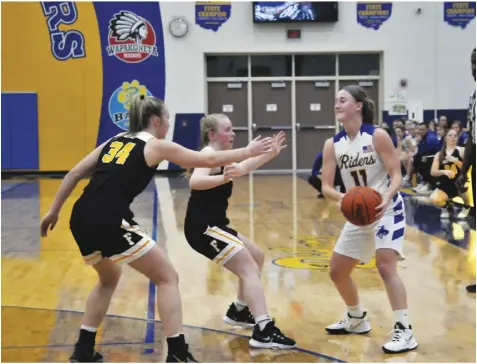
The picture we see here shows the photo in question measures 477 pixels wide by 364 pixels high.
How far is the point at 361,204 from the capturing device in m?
4.24

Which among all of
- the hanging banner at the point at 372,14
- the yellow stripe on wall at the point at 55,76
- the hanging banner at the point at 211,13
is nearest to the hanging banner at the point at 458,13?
the hanging banner at the point at 372,14

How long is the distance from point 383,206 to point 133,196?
147 cm

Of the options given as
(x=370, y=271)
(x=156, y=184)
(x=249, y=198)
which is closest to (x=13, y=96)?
(x=156, y=184)

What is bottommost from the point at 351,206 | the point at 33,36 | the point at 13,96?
the point at 351,206

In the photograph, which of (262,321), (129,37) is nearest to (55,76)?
(129,37)

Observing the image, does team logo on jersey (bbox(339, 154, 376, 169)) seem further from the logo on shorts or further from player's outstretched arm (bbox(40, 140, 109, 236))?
player's outstretched arm (bbox(40, 140, 109, 236))

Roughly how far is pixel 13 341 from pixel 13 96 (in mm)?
15981

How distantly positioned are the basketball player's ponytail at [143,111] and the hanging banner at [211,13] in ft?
52.8

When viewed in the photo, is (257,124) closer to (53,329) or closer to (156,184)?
(156,184)

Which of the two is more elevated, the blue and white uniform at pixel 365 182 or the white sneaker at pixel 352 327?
the blue and white uniform at pixel 365 182

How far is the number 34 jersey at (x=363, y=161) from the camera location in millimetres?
4492

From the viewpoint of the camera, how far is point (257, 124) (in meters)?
20.6

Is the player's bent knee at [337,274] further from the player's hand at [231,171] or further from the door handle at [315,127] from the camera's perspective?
the door handle at [315,127]

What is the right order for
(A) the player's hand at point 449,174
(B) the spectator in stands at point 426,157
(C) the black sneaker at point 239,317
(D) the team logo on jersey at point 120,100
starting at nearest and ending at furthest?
(C) the black sneaker at point 239,317 → (A) the player's hand at point 449,174 → (B) the spectator in stands at point 426,157 → (D) the team logo on jersey at point 120,100
